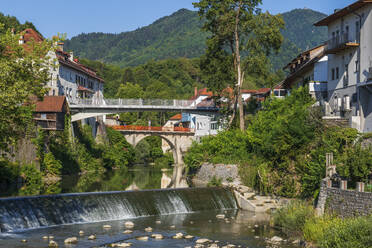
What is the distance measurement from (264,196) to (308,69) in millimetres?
18207

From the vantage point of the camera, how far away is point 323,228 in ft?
76.8

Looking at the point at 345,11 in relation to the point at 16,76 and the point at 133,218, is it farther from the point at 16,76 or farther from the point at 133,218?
the point at 16,76

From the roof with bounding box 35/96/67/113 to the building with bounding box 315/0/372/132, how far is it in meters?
27.8

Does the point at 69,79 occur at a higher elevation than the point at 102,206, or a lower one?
higher

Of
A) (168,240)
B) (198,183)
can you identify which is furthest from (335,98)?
(168,240)

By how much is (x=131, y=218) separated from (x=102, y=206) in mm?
1920

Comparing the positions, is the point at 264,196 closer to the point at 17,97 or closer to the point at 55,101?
the point at 17,97

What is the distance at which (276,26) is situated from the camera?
168 ft

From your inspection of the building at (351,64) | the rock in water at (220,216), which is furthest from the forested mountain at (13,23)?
the rock in water at (220,216)

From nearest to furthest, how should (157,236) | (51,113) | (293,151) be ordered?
(157,236)
(293,151)
(51,113)

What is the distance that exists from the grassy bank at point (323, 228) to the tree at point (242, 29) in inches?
924

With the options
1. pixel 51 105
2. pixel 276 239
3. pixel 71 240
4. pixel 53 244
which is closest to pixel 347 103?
pixel 276 239

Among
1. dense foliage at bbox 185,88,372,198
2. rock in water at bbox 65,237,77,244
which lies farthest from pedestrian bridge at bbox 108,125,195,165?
rock in water at bbox 65,237,77,244

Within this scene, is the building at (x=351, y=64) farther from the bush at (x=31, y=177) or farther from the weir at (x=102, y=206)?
the bush at (x=31, y=177)
